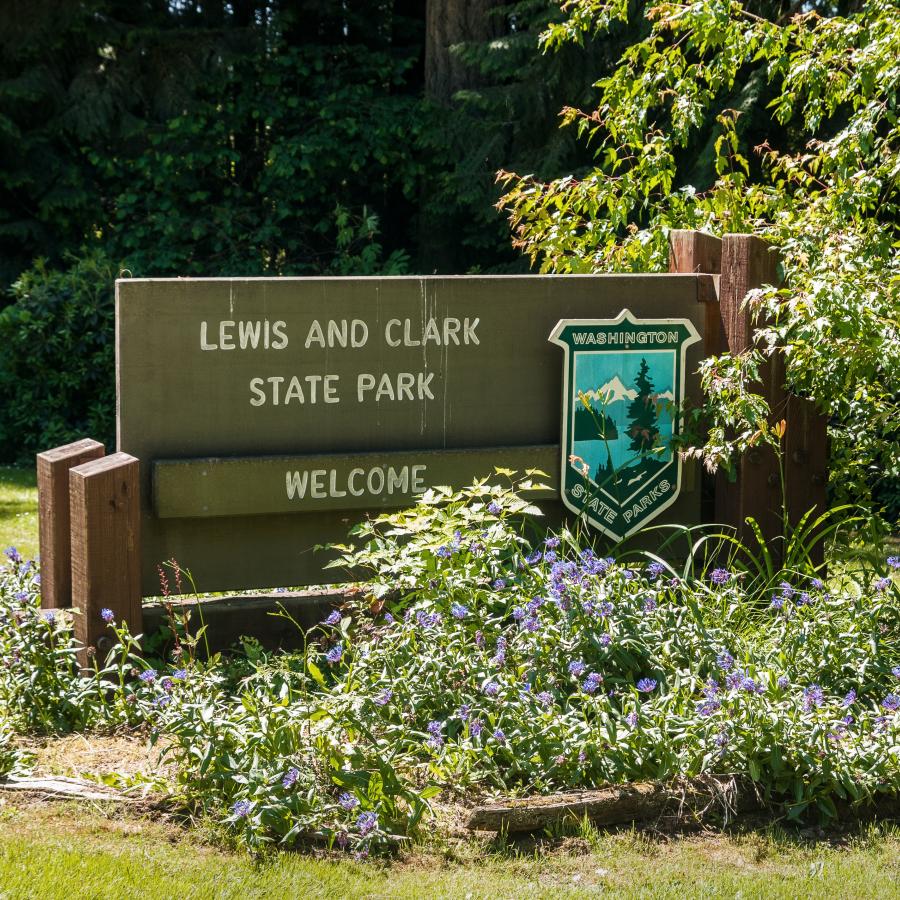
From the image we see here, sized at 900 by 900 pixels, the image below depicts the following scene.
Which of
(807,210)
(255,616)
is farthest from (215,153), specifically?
(255,616)

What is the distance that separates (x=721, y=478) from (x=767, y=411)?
0.54m

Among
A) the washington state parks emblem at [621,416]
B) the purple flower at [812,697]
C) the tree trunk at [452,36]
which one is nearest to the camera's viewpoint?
the purple flower at [812,697]

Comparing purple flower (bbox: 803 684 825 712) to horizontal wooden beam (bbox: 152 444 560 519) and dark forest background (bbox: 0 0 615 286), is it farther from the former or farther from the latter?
dark forest background (bbox: 0 0 615 286)

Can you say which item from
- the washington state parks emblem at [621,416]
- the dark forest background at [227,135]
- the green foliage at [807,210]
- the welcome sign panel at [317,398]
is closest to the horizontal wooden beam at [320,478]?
the welcome sign panel at [317,398]

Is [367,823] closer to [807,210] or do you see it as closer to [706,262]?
[706,262]

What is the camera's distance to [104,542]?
14.5ft

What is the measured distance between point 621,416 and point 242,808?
248 centimetres

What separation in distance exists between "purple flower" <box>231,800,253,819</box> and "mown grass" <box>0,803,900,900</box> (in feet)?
0.36

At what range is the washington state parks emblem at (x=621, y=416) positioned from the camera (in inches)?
204

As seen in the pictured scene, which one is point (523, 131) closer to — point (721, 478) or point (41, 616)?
point (721, 478)

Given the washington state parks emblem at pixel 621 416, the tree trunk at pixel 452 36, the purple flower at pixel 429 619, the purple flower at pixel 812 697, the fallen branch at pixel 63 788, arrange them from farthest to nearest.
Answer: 1. the tree trunk at pixel 452 36
2. the washington state parks emblem at pixel 621 416
3. the purple flower at pixel 429 619
4. the purple flower at pixel 812 697
5. the fallen branch at pixel 63 788

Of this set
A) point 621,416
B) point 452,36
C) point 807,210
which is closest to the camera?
point 621,416

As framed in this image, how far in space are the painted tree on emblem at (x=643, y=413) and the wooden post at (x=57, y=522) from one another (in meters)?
2.12

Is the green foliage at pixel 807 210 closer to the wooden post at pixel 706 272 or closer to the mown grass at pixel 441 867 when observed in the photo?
the wooden post at pixel 706 272
